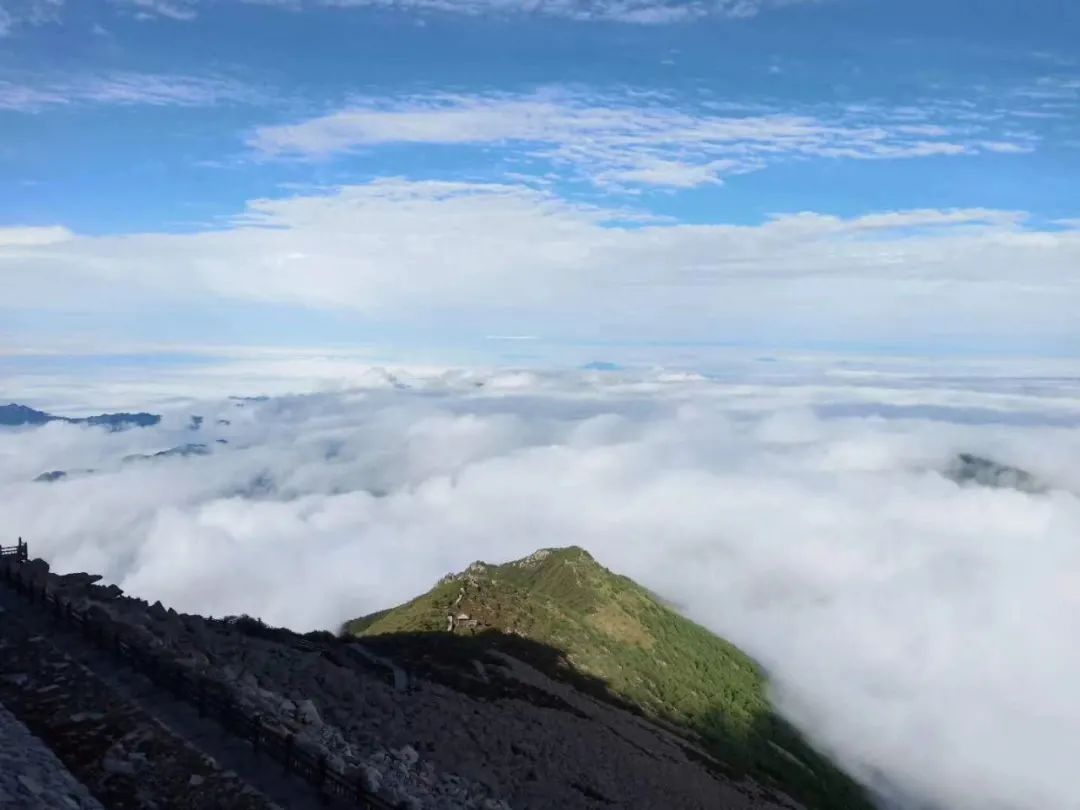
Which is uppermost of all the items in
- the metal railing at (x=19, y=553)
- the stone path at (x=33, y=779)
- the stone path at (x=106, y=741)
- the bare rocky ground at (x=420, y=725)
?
the stone path at (x=33, y=779)

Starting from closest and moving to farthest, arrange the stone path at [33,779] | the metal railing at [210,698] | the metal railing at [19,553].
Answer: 1. the stone path at [33,779]
2. the metal railing at [210,698]
3. the metal railing at [19,553]

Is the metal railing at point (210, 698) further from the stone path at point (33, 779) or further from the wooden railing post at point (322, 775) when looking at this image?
the stone path at point (33, 779)

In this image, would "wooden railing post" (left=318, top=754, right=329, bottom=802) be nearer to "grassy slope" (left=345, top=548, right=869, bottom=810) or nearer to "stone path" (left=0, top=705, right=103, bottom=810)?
"stone path" (left=0, top=705, right=103, bottom=810)

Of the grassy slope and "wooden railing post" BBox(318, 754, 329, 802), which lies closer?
"wooden railing post" BBox(318, 754, 329, 802)

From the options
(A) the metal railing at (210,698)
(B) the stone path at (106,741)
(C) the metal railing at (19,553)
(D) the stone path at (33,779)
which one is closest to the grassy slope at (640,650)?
(C) the metal railing at (19,553)

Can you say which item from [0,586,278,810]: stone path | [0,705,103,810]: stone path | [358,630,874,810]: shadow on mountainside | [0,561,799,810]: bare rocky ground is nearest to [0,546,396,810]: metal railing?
[0,561,799,810]: bare rocky ground
